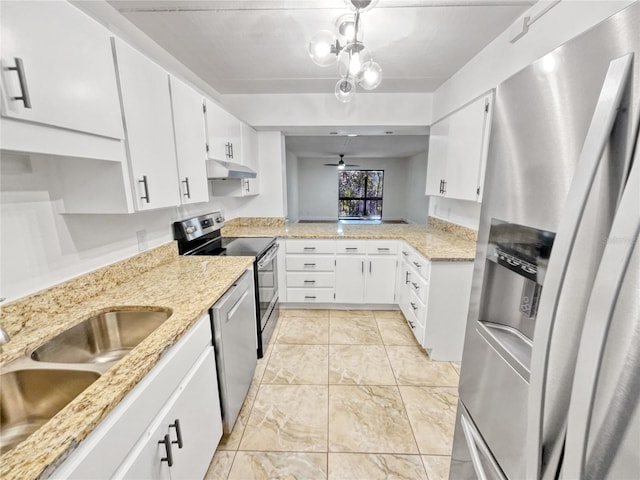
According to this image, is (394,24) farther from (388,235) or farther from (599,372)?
(599,372)

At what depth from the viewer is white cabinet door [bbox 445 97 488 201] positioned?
1883mm

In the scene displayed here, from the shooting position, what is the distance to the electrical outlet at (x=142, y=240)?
168cm

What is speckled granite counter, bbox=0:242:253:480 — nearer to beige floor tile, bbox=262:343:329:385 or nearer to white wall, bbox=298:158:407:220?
beige floor tile, bbox=262:343:329:385

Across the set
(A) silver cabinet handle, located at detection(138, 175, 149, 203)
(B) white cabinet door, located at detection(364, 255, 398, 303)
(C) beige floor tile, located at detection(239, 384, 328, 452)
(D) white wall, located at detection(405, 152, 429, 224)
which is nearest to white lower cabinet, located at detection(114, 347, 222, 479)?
(C) beige floor tile, located at detection(239, 384, 328, 452)

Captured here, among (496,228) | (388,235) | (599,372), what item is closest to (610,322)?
(599,372)

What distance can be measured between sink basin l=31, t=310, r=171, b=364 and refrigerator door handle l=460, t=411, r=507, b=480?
4.06ft

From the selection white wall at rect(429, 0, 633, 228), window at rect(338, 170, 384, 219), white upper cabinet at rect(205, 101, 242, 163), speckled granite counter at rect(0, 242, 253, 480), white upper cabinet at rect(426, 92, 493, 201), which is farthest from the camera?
window at rect(338, 170, 384, 219)

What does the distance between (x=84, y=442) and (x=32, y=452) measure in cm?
9

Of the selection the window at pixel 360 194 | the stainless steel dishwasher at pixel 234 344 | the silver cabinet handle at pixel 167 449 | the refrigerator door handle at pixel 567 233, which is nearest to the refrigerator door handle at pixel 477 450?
the refrigerator door handle at pixel 567 233

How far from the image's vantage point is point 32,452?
0.54 m

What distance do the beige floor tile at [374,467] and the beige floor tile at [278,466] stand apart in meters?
0.07

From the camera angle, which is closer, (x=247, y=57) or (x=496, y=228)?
(x=496, y=228)

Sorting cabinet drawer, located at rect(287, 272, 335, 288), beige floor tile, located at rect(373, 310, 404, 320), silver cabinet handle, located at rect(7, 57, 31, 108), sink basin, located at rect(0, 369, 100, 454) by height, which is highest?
silver cabinet handle, located at rect(7, 57, 31, 108)

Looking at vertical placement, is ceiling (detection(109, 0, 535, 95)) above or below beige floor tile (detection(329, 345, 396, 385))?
above
